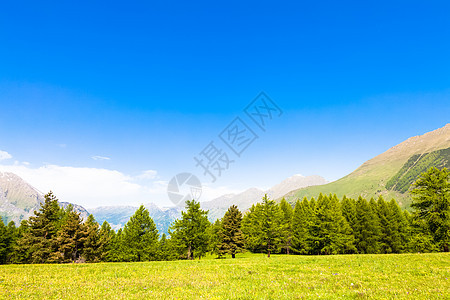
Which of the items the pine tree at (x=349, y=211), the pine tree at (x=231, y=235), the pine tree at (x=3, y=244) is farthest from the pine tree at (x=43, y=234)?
the pine tree at (x=349, y=211)

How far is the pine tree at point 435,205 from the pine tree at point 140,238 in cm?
5221

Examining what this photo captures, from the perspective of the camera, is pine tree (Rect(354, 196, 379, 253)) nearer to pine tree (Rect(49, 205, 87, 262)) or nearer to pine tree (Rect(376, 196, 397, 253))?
pine tree (Rect(376, 196, 397, 253))

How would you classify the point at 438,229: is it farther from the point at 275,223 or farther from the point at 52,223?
the point at 52,223

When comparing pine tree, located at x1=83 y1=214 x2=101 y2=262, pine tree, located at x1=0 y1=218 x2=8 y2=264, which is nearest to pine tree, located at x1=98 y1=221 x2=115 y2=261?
pine tree, located at x1=83 y1=214 x2=101 y2=262

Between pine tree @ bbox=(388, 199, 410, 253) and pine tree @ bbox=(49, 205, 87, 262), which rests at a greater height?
pine tree @ bbox=(49, 205, 87, 262)

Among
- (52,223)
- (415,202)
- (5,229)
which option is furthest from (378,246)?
(5,229)

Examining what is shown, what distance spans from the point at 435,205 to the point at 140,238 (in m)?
56.6

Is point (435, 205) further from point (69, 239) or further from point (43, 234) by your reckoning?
point (43, 234)

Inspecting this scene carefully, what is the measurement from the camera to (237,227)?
188 ft

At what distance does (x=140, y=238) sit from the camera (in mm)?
47938

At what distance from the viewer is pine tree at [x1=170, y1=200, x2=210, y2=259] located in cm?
4653

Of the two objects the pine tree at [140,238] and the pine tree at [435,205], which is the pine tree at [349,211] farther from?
the pine tree at [140,238]

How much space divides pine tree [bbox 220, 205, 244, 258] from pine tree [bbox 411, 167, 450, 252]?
120 feet

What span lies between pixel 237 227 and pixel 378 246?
34.8 metres
